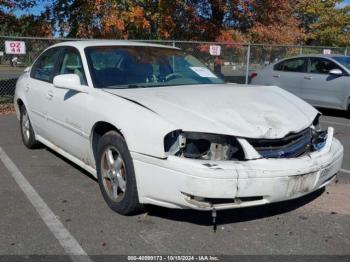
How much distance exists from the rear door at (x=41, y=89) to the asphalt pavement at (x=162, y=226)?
971mm

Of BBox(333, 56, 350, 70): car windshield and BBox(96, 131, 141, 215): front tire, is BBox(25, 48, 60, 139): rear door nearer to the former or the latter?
BBox(96, 131, 141, 215): front tire

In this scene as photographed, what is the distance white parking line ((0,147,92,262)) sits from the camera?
11.2 feet

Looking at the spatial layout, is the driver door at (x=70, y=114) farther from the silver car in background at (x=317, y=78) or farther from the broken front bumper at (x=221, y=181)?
the silver car in background at (x=317, y=78)

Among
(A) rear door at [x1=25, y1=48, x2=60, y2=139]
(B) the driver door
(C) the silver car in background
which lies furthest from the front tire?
(C) the silver car in background

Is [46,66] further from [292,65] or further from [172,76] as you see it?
[292,65]

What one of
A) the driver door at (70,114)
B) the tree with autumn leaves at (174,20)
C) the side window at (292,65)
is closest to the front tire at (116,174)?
the driver door at (70,114)

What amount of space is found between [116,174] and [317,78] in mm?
7674

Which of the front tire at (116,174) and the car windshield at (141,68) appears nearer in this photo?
the front tire at (116,174)

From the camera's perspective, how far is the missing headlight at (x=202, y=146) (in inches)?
140

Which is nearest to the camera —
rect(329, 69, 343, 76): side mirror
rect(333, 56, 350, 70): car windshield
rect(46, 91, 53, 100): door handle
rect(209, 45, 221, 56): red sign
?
rect(46, 91, 53, 100): door handle

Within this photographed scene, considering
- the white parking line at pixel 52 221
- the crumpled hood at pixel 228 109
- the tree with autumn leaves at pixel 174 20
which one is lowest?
the white parking line at pixel 52 221

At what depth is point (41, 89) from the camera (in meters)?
5.72

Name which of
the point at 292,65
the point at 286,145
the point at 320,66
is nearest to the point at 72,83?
the point at 286,145

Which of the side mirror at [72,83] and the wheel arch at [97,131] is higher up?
the side mirror at [72,83]
